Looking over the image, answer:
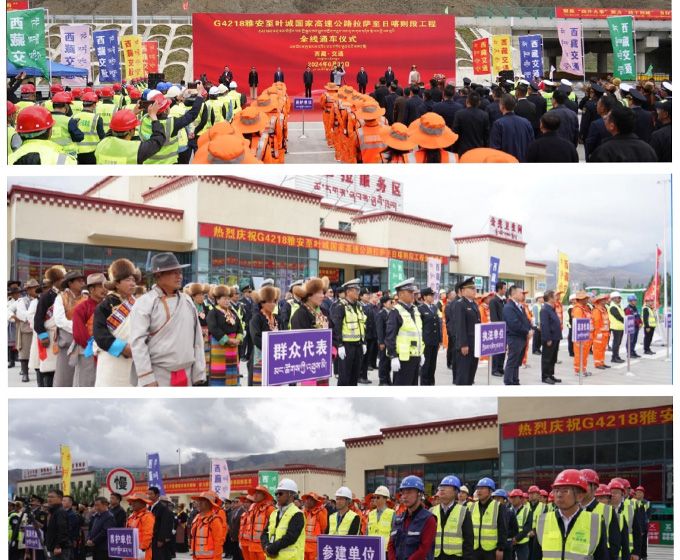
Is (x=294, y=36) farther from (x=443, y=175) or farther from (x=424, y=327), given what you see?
(x=443, y=175)

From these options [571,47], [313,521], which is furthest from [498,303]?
[571,47]

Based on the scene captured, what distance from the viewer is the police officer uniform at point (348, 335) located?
23.4ft

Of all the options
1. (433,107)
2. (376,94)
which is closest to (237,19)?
(376,94)

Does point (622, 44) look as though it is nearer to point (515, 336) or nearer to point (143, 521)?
point (515, 336)

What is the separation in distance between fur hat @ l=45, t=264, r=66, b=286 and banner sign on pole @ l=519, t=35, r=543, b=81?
14.9 meters

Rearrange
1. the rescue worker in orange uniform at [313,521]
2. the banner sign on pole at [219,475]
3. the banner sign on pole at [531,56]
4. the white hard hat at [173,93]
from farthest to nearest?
the banner sign on pole at [531,56] → the white hard hat at [173,93] → the banner sign on pole at [219,475] → the rescue worker in orange uniform at [313,521]

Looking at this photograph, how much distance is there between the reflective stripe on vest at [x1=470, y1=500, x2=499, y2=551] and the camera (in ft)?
19.8

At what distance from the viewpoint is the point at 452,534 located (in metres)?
5.60

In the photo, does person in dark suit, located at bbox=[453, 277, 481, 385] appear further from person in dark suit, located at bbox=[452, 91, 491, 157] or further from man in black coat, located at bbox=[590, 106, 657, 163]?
person in dark suit, located at bbox=[452, 91, 491, 157]

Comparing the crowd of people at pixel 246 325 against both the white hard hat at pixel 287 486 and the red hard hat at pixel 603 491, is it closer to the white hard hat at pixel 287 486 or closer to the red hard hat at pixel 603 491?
the white hard hat at pixel 287 486

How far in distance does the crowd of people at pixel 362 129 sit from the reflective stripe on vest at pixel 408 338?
132cm

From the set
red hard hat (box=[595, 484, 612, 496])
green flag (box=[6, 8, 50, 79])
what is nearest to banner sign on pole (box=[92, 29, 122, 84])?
green flag (box=[6, 8, 50, 79])

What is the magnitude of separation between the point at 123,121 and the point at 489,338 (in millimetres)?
3081

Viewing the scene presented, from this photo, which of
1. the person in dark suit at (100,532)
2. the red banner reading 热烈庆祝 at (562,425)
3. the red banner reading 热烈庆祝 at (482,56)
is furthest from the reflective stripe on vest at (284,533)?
the red banner reading 热烈庆祝 at (482,56)
